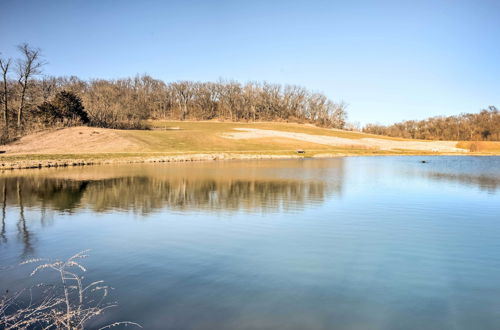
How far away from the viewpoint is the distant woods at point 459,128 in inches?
5284

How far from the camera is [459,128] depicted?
141625mm

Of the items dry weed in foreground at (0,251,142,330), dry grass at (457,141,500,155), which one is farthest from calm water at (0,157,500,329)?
dry grass at (457,141,500,155)

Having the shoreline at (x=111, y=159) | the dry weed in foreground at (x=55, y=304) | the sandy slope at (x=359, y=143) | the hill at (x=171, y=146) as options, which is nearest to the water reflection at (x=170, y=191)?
the dry weed in foreground at (x=55, y=304)

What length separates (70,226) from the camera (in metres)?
14.8

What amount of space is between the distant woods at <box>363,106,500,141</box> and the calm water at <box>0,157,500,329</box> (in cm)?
12943

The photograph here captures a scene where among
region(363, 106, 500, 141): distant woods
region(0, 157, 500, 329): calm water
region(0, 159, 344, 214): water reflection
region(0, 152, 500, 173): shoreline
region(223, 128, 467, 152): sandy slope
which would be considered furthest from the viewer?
region(363, 106, 500, 141): distant woods

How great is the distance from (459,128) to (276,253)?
15281 cm

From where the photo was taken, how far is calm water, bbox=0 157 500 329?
24.1ft

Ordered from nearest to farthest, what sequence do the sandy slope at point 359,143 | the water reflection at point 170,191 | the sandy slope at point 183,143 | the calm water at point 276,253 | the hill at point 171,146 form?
the calm water at point 276,253 < the water reflection at point 170,191 < the hill at point 171,146 < the sandy slope at point 183,143 < the sandy slope at point 359,143

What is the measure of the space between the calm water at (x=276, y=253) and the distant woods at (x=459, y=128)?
425ft

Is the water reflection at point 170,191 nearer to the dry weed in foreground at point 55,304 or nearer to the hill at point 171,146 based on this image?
the dry weed in foreground at point 55,304

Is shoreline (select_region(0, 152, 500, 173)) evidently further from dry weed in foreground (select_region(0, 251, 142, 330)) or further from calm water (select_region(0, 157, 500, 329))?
dry weed in foreground (select_region(0, 251, 142, 330))

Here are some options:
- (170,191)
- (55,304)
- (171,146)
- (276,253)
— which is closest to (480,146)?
(171,146)

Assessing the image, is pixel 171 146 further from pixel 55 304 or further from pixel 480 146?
pixel 480 146
